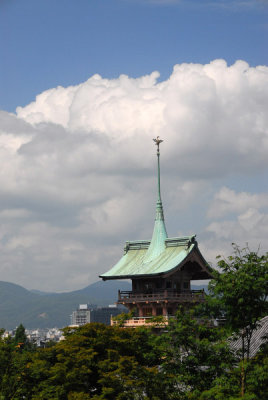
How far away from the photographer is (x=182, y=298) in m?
84.2

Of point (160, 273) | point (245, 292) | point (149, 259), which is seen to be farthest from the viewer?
point (149, 259)

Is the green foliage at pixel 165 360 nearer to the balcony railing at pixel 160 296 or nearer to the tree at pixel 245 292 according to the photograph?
the tree at pixel 245 292

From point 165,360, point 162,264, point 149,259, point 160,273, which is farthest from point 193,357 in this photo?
point 149,259


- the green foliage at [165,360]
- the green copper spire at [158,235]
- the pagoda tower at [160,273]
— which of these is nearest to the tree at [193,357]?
the green foliage at [165,360]

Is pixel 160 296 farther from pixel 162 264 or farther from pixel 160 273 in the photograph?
pixel 162 264

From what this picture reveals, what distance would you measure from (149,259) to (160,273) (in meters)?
5.42

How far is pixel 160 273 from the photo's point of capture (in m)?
83.0

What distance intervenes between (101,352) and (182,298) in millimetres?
39631

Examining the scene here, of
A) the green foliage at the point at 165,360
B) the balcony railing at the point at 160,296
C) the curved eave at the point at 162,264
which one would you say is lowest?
the green foliage at the point at 165,360

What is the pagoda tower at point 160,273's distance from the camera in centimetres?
8381

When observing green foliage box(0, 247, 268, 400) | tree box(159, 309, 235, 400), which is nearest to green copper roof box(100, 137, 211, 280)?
green foliage box(0, 247, 268, 400)

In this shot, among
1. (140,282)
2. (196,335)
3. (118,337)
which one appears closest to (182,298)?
(140,282)

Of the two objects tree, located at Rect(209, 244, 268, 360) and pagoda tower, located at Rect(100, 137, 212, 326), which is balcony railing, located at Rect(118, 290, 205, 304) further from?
tree, located at Rect(209, 244, 268, 360)

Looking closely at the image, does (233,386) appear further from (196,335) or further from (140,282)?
(140,282)
